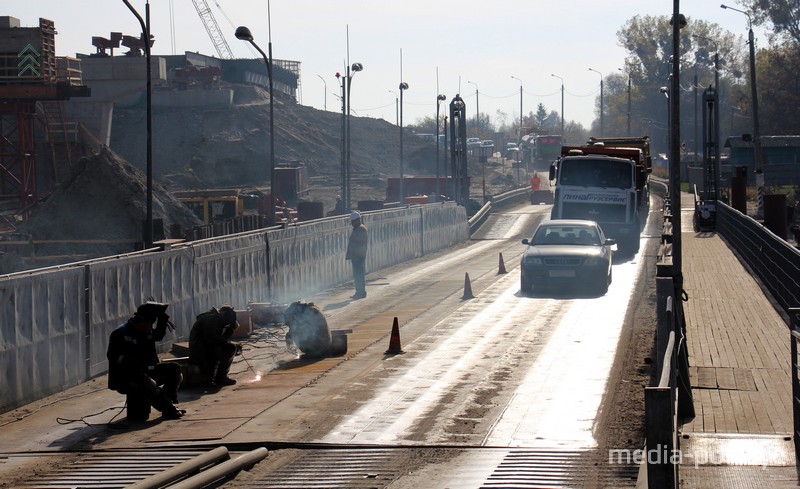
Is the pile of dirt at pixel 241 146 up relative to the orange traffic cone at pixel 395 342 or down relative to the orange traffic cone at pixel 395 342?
up

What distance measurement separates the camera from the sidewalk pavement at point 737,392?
31.8 feet

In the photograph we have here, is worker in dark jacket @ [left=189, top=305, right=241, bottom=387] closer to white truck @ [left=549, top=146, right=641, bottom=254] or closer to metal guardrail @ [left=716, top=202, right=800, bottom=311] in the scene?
metal guardrail @ [left=716, top=202, right=800, bottom=311]

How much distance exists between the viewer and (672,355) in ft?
30.2

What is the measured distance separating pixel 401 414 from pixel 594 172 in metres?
27.3

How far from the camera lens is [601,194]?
38625mm

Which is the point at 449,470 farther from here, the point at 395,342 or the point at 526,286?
the point at 526,286

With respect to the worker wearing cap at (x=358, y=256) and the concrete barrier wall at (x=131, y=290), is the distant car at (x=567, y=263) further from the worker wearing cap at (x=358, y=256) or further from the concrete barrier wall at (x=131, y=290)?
the concrete barrier wall at (x=131, y=290)

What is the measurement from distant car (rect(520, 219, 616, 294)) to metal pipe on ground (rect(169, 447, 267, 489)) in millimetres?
15784

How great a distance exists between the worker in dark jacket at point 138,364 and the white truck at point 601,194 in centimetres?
2715

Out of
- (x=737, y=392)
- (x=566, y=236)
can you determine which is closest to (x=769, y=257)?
(x=566, y=236)

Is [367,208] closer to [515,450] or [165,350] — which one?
[165,350]

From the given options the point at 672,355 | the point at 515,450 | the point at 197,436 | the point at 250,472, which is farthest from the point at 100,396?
the point at 672,355

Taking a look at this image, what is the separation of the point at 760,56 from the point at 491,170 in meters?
32.1

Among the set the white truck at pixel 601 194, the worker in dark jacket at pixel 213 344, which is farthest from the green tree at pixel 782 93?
the worker in dark jacket at pixel 213 344
